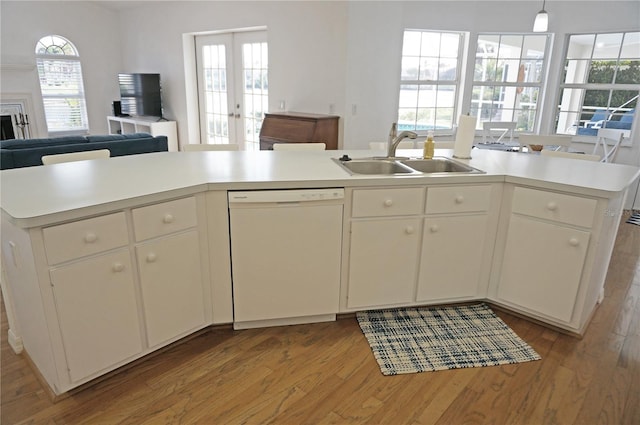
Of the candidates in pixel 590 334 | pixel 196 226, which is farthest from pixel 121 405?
pixel 590 334

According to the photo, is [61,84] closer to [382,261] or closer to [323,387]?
[382,261]

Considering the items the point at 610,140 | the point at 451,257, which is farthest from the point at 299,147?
the point at 610,140

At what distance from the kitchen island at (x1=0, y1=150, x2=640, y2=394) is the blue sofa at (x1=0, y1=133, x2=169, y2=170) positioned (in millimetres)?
1536

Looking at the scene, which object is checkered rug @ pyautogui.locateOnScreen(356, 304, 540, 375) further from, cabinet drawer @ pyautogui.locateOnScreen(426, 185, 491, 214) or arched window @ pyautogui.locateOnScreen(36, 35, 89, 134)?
arched window @ pyautogui.locateOnScreen(36, 35, 89, 134)

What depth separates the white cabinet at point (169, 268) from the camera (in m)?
1.88

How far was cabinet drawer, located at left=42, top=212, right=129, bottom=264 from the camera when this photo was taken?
1583 mm

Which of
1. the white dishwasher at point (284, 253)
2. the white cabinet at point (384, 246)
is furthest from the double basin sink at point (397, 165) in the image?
the white dishwasher at point (284, 253)

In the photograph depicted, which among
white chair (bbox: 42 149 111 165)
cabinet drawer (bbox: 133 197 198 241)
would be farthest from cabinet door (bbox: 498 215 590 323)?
white chair (bbox: 42 149 111 165)

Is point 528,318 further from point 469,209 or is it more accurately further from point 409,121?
point 409,121

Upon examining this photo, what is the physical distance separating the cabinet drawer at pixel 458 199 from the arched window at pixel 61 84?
24.9 ft

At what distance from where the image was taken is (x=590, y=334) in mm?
2396

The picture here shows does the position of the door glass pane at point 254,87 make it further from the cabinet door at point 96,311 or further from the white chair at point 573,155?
the cabinet door at point 96,311

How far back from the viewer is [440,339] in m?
2.30

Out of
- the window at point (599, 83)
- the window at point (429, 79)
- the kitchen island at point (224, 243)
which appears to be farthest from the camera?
the window at point (429, 79)
